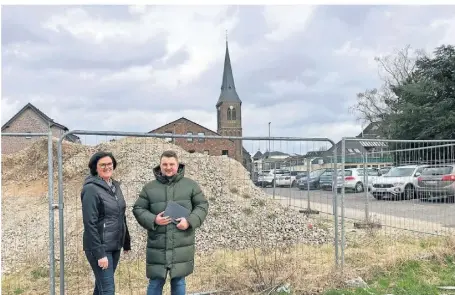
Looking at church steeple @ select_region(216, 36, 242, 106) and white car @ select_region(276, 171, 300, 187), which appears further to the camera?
church steeple @ select_region(216, 36, 242, 106)

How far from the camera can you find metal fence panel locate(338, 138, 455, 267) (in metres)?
7.57

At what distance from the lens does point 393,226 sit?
28.5 feet

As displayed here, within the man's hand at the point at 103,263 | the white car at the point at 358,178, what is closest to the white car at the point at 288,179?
the white car at the point at 358,178

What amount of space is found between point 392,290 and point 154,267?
306cm

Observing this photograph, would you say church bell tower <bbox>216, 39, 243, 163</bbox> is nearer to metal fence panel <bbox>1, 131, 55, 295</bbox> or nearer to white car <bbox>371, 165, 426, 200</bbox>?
metal fence panel <bbox>1, 131, 55, 295</bbox>

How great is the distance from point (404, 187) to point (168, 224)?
16.8 ft

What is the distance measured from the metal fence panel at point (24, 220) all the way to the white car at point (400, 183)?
18.8 feet

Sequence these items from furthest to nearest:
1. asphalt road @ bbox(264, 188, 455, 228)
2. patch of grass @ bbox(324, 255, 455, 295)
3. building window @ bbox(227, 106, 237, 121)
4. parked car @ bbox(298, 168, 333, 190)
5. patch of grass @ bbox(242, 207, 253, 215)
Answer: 1. building window @ bbox(227, 106, 237, 121)
2. patch of grass @ bbox(242, 207, 253, 215)
3. asphalt road @ bbox(264, 188, 455, 228)
4. parked car @ bbox(298, 168, 333, 190)
5. patch of grass @ bbox(324, 255, 455, 295)

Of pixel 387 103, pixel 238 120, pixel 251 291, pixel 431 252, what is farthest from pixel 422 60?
pixel 238 120

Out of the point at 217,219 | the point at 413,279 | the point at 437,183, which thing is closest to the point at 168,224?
the point at 413,279

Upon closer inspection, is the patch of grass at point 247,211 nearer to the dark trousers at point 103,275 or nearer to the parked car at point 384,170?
the parked car at point 384,170

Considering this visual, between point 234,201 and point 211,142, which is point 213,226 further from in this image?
point 211,142

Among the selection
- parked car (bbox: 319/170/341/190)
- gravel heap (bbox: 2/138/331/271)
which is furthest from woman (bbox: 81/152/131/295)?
parked car (bbox: 319/170/341/190)

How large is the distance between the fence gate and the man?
0.96 m
